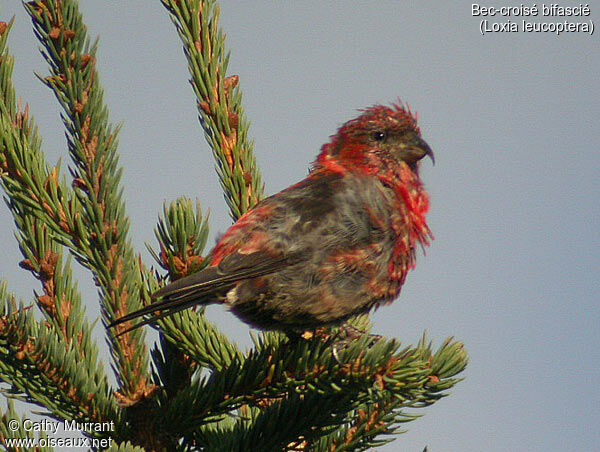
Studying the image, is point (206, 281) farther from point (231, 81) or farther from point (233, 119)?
point (231, 81)

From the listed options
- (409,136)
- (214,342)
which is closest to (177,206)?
(214,342)

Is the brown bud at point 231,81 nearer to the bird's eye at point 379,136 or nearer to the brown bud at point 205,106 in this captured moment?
the brown bud at point 205,106

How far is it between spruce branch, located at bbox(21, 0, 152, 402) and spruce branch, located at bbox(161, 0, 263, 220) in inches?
18.4

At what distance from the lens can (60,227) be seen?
249 centimetres

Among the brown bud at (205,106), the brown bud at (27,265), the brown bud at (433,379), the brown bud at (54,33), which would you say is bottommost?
the brown bud at (433,379)

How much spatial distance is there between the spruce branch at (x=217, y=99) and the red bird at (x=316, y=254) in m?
0.16

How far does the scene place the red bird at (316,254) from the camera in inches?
128

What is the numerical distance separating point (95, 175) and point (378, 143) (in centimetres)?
203

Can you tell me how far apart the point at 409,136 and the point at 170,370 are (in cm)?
227

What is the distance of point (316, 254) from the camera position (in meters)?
3.37

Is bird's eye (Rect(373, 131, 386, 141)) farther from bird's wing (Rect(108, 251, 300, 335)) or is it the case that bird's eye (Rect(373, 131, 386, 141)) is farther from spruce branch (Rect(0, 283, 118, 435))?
spruce branch (Rect(0, 283, 118, 435))

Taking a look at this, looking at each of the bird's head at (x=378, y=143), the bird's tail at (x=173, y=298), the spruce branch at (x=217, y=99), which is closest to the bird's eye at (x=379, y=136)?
the bird's head at (x=378, y=143)

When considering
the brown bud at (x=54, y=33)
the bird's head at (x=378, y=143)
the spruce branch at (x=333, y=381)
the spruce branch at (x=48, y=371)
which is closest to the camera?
the spruce branch at (x=48, y=371)

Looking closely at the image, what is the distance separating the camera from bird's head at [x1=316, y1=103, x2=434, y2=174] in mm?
4070
